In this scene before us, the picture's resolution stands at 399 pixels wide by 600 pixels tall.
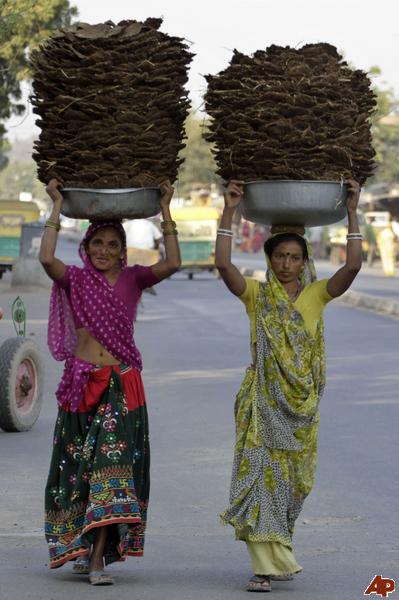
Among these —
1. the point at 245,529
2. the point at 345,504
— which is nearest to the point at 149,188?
the point at 245,529

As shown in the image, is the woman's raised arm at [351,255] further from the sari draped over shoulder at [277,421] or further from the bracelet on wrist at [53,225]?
the bracelet on wrist at [53,225]

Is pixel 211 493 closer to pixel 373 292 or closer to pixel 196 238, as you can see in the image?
pixel 373 292

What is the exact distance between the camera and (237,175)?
21.9 ft

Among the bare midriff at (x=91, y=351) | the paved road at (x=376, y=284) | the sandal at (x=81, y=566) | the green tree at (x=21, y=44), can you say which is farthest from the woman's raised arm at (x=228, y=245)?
the paved road at (x=376, y=284)

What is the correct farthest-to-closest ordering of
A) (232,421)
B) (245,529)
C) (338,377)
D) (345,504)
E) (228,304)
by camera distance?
(228,304) → (338,377) → (232,421) → (345,504) → (245,529)

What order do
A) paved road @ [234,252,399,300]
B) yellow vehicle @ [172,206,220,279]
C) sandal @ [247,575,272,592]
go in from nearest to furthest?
sandal @ [247,575,272,592] < paved road @ [234,252,399,300] < yellow vehicle @ [172,206,220,279]

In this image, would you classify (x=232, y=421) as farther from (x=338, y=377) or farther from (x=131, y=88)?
(x=131, y=88)

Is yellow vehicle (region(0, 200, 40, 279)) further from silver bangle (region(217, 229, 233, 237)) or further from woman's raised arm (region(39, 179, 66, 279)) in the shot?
silver bangle (region(217, 229, 233, 237))

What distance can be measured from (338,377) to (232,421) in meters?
3.75

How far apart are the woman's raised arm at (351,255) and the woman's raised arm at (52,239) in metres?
1.16

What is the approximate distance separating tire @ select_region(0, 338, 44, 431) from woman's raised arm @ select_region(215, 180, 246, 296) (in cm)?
485

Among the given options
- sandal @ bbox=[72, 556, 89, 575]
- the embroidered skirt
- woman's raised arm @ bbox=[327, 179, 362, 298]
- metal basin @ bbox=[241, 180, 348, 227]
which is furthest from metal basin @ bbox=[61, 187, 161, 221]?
sandal @ bbox=[72, 556, 89, 575]

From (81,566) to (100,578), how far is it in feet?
0.68

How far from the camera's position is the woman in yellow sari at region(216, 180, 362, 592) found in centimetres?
659
